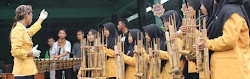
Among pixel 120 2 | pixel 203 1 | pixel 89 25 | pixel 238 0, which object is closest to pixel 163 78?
pixel 203 1

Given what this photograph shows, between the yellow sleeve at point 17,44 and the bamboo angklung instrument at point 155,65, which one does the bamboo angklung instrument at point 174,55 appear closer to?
the bamboo angklung instrument at point 155,65

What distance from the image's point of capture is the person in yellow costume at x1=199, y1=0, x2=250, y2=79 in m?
2.30

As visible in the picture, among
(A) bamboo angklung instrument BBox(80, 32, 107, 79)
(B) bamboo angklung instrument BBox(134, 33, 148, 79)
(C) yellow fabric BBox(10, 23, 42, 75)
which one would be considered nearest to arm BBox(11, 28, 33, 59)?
(C) yellow fabric BBox(10, 23, 42, 75)

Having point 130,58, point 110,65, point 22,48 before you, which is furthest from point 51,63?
point 22,48

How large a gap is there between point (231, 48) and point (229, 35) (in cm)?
11

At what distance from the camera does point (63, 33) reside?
5.91 meters

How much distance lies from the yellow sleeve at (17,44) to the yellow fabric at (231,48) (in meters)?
1.69

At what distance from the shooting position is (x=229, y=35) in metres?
2.29

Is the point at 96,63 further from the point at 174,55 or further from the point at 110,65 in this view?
the point at 174,55

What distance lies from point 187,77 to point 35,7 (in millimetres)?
5684

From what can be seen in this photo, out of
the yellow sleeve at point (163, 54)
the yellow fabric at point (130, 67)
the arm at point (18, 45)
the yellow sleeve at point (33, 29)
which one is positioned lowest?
the yellow fabric at point (130, 67)

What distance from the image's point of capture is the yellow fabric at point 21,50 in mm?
3092

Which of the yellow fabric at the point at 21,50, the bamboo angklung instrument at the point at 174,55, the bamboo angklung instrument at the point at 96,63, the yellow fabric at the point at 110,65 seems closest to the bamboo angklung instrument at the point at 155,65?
the bamboo angklung instrument at the point at 96,63

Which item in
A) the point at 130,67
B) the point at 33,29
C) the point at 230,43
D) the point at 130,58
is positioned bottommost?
the point at 130,67
